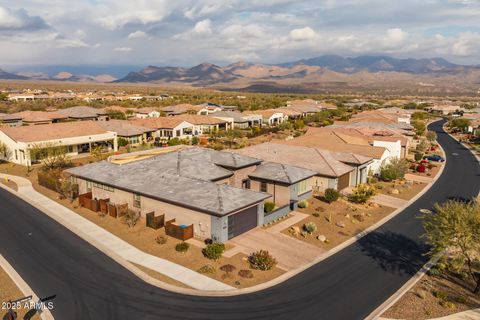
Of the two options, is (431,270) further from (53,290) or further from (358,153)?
(358,153)

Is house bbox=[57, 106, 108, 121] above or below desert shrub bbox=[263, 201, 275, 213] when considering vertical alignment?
above

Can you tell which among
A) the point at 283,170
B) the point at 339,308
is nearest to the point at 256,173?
the point at 283,170

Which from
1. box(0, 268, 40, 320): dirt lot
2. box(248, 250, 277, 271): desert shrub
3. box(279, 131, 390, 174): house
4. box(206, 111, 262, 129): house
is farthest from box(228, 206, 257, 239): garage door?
box(206, 111, 262, 129): house

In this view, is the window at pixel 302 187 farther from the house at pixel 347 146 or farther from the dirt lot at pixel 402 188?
the house at pixel 347 146

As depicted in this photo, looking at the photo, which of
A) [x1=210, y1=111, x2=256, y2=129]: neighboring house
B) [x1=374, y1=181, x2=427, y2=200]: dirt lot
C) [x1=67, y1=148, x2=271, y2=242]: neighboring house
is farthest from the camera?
[x1=210, y1=111, x2=256, y2=129]: neighboring house

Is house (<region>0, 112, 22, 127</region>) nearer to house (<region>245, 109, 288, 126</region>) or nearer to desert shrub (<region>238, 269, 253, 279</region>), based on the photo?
house (<region>245, 109, 288, 126</region>)

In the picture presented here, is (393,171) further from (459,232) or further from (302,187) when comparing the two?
(459,232)

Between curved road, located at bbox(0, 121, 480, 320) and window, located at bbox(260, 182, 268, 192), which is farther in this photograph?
window, located at bbox(260, 182, 268, 192)

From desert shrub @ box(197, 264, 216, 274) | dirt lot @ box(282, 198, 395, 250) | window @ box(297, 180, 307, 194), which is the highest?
window @ box(297, 180, 307, 194)
